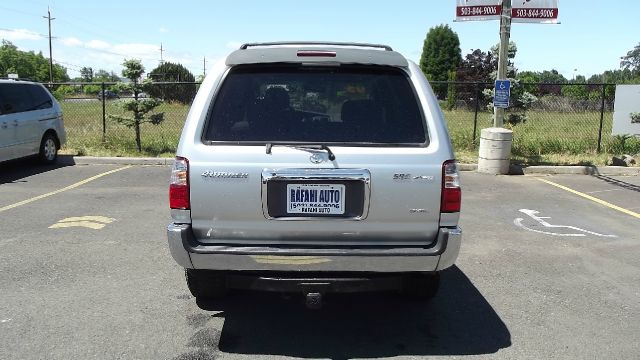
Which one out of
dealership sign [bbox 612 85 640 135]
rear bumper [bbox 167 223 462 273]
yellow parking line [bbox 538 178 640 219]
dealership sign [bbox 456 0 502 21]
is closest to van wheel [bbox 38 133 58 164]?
dealership sign [bbox 456 0 502 21]

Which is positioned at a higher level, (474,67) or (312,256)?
(474,67)

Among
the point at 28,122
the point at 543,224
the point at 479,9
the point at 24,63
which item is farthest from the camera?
the point at 24,63

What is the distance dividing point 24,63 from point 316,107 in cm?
14754

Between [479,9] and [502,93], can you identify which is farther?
[479,9]

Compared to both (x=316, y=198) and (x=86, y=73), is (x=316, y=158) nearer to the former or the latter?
(x=316, y=198)

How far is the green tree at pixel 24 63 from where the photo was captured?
413 feet

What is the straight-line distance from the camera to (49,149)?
37.2ft

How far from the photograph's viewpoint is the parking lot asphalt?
361 cm

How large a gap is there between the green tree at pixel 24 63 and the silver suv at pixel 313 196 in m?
137

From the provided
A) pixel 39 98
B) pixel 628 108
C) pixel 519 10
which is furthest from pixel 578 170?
pixel 39 98

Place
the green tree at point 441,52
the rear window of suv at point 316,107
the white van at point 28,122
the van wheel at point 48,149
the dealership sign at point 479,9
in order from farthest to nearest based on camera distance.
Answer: the green tree at point 441,52, the van wheel at point 48,149, the dealership sign at point 479,9, the white van at point 28,122, the rear window of suv at point 316,107

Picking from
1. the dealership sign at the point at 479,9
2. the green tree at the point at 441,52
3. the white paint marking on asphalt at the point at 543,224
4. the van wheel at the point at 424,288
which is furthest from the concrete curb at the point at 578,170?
the green tree at the point at 441,52

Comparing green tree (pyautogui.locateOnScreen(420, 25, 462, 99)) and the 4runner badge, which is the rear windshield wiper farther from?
green tree (pyautogui.locateOnScreen(420, 25, 462, 99))

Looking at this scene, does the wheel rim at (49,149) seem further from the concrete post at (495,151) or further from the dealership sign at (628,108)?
the dealership sign at (628,108)
